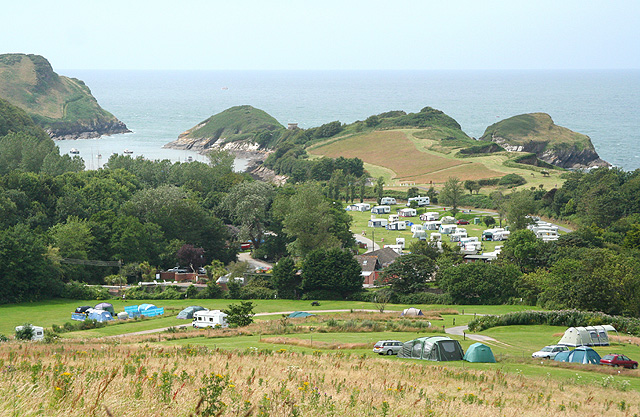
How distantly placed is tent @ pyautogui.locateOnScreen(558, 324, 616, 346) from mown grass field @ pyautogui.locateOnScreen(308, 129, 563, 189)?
66.5m

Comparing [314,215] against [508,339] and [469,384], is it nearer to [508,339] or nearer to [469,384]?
[508,339]

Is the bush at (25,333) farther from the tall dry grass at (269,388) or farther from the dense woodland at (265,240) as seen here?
the dense woodland at (265,240)

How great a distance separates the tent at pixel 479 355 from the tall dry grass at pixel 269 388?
1.85m

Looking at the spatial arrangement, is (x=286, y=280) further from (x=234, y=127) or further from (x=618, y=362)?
(x=234, y=127)

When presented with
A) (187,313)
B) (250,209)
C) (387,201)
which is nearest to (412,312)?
(187,313)

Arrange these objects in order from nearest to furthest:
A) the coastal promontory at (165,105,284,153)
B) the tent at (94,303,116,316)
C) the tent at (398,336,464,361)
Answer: the tent at (398,336,464,361)
the tent at (94,303,116,316)
the coastal promontory at (165,105,284,153)

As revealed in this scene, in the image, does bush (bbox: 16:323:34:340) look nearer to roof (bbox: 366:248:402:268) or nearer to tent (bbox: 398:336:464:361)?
tent (bbox: 398:336:464:361)

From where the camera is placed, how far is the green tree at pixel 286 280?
49.0 m

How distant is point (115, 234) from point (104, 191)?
523 inches

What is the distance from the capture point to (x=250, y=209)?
6794 centimetres

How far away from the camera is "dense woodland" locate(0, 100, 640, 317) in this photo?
44.9 meters

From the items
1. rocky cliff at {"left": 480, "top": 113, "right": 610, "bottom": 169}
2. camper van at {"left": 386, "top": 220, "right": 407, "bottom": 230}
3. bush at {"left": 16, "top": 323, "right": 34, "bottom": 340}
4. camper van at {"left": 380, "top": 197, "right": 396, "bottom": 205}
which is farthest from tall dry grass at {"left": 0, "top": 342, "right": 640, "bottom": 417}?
rocky cliff at {"left": 480, "top": 113, "right": 610, "bottom": 169}

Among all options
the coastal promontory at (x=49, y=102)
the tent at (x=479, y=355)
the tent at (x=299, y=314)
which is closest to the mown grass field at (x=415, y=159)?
the tent at (x=299, y=314)

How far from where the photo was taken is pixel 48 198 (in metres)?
62.8
